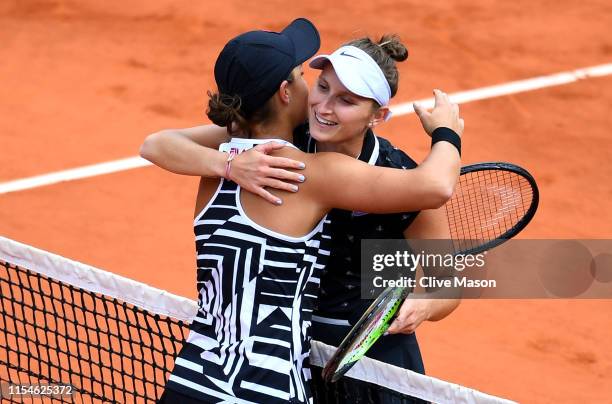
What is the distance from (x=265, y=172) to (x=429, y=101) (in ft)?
20.9

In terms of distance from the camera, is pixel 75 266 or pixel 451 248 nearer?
pixel 451 248

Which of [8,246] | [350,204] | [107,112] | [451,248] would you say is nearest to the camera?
[350,204]

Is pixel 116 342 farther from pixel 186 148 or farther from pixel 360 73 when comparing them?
pixel 360 73

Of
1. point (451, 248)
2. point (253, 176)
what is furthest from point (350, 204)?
point (451, 248)

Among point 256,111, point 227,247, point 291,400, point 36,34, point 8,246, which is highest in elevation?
point 256,111

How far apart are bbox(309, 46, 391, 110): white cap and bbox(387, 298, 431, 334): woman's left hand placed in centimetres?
71

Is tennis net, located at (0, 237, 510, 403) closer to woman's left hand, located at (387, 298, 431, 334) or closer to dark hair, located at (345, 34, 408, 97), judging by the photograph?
woman's left hand, located at (387, 298, 431, 334)

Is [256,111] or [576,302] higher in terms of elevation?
[256,111]

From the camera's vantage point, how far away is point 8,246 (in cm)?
543

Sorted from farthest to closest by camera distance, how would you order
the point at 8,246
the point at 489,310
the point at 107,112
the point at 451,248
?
1. the point at 107,112
2. the point at 489,310
3. the point at 8,246
4. the point at 451,248

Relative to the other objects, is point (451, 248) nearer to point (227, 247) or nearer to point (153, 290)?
point (227, 247)

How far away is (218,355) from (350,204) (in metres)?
0.68

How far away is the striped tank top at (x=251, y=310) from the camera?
12.6 ft

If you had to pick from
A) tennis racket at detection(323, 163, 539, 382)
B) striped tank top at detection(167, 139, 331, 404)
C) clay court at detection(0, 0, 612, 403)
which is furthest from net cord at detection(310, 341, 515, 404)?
clay court at detection(0, 0, 612, 403)
